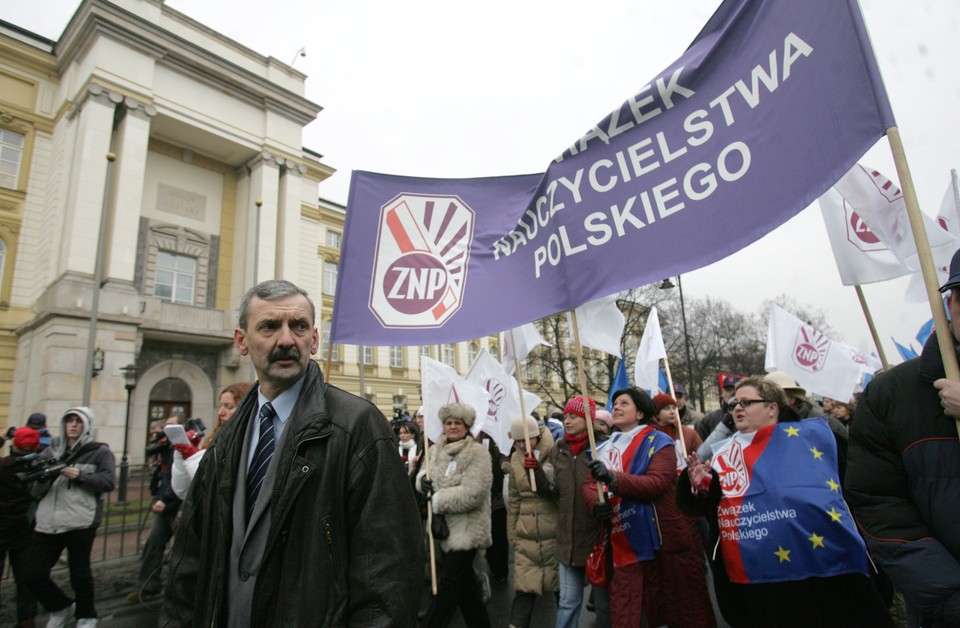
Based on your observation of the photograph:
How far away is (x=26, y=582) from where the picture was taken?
14.7 ft

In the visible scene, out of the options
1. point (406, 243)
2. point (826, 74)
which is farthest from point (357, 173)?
point (826, 74)

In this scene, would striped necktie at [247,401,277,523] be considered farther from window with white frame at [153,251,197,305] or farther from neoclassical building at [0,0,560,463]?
A: window with white frame at [153,251,197,305]

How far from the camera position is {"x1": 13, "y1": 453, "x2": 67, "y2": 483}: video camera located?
4.63 meters

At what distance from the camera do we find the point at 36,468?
15.4 ft

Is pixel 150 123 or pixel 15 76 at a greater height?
pixel 15 76

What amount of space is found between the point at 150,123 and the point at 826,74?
2618cm

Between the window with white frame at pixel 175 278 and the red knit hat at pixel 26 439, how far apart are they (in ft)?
66.7

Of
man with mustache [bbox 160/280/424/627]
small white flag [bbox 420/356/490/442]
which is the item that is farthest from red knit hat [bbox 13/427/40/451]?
man with mustache [bbox 160/280/424/627]

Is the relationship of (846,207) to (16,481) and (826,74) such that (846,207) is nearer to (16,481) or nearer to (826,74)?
(826,74)

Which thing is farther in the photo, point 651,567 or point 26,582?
point 26,582

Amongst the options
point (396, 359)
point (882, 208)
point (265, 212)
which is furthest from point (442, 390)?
point (396, 359)

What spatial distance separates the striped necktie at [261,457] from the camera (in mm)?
1878

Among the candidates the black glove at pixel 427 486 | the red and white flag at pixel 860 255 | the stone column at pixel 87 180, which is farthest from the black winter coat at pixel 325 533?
the stone column at pixel 87 180

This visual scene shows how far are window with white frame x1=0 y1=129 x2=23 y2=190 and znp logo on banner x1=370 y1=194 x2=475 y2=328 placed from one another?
80.4 ft
